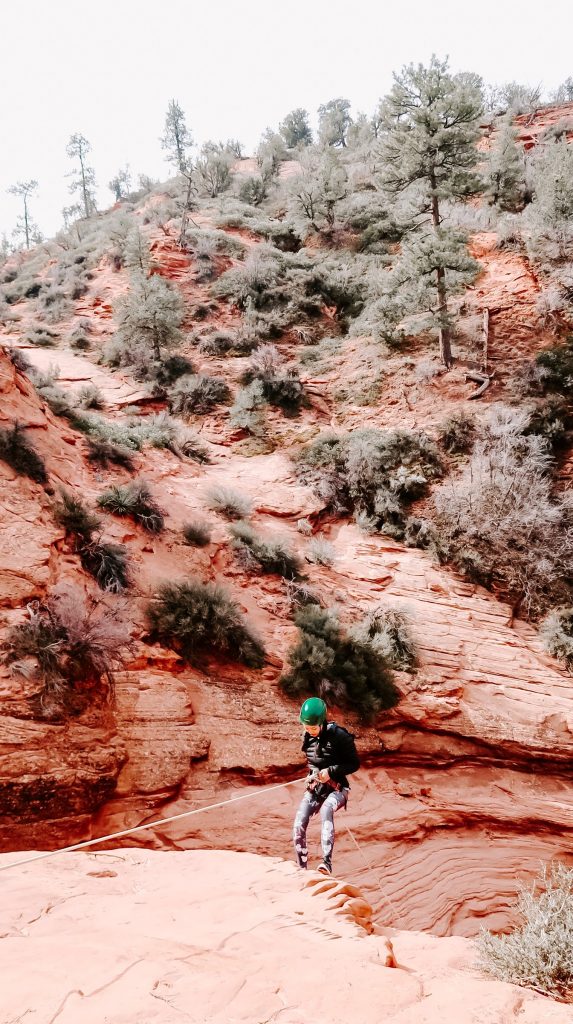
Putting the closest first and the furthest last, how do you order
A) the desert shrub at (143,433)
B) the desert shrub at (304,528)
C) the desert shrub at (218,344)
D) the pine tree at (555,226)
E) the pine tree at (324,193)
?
the desert shrub at (143,433) < the desert shrub at (304,528) < the pine tree at (555,226) < the desert shrub at (218,344) < the pine tree at (324,193)

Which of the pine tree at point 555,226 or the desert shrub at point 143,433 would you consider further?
the pine tree at point 555,226

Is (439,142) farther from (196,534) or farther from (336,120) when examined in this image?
(336,120)

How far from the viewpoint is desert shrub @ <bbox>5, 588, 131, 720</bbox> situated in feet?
19.1

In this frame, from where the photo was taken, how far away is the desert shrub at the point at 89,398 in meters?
15.6

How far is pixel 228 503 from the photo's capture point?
37.6 ft

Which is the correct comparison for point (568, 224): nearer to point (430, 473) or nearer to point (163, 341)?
point (430, 473)

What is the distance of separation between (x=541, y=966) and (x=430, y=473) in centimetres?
1106

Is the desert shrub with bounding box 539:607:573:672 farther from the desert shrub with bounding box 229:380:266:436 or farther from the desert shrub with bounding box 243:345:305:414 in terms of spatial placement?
the desert shrub with bounding box 243:345:305:414

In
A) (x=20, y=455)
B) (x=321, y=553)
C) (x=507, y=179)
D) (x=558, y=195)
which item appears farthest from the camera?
(x=507, y=179)

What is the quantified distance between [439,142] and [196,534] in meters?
14.8

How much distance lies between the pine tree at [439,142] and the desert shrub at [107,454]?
10509mm

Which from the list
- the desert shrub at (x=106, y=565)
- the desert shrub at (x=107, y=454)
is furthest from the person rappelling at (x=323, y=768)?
the desert shrub at (x=107, y=454)

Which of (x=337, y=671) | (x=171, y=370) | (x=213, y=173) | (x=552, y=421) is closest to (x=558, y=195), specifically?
(x=552, y=421)

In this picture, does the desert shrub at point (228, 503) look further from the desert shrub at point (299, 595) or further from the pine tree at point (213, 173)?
the pine tree at point (213, 173)
